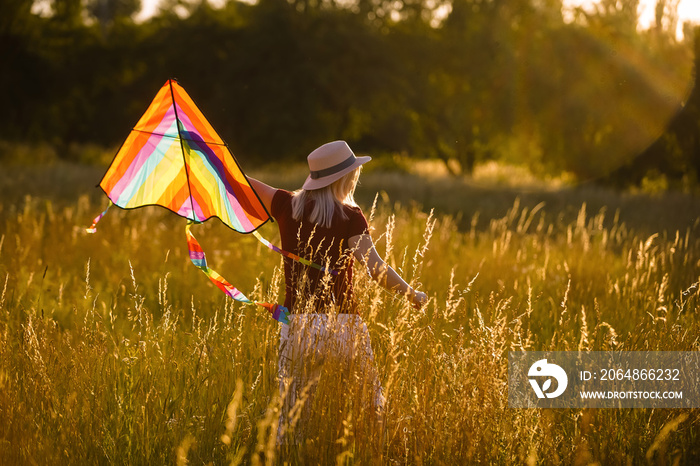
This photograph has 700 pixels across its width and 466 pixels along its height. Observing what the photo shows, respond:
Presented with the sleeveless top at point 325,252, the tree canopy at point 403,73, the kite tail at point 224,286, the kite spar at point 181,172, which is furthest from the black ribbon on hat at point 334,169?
the tree canopy at point 403,73

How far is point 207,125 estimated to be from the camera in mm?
3111

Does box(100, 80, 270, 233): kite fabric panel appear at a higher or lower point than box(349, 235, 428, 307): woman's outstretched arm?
higher

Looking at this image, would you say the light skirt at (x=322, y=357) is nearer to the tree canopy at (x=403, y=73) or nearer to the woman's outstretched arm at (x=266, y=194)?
the woman's outstretched arm at (x=266, y=194)

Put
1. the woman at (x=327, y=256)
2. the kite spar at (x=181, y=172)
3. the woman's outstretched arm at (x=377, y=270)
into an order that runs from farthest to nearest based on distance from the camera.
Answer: the kite spar at (x=181, y=172), the woman's outstretched arm at (x=377, y=270), the woman at (x=327, y=256)

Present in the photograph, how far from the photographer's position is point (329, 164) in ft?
9.93

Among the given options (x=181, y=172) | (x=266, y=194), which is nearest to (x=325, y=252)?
(x=266, y=194)

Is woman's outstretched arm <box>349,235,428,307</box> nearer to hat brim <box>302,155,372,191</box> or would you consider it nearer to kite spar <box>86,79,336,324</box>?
hat brim <box>302,155,372,191</box>

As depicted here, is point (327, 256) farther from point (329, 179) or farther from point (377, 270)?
point (329, 179)

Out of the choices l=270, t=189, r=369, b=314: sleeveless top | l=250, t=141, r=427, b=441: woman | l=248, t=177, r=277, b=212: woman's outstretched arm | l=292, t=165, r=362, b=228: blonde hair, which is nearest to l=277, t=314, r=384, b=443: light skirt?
l=250, t=141, r=427, b=441: woman

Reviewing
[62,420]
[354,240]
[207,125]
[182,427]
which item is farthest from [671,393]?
[62,420]

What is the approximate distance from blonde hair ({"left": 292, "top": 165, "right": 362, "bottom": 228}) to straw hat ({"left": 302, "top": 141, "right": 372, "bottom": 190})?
58 millimetres

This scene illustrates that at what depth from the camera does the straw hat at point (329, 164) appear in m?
3.00

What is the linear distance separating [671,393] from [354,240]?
1.73 m

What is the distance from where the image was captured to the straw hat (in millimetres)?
2998
